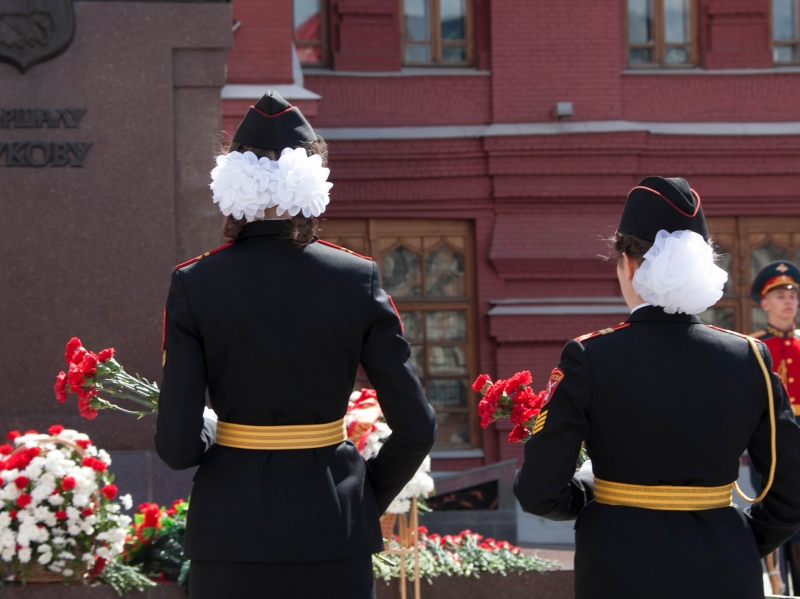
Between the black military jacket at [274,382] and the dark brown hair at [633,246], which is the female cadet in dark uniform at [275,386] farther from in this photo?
the dark brown hair at [633,246]

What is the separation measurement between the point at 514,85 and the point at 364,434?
257 inches

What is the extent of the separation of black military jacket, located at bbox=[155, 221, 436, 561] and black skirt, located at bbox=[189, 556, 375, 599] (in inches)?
1.1

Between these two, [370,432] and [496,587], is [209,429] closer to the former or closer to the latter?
[370,432]

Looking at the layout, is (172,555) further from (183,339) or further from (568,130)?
(568,130)

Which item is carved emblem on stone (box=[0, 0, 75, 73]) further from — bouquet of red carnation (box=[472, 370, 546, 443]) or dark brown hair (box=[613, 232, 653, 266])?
dark brown hair (box=[613, 232, 653, 266])

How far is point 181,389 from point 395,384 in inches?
19.7

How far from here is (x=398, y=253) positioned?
10.3 meters

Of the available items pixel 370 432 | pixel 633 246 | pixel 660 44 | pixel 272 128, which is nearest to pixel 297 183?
pixel 272 128

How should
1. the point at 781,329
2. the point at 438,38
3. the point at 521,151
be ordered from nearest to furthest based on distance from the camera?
1. the point at 781,329
2. the point at 521,151
3. the point at 438,38

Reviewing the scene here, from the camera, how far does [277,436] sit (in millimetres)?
2678

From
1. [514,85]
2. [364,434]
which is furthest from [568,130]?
[364,434]

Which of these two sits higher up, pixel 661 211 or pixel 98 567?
pixel 661 211

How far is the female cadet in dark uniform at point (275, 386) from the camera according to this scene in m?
2.63

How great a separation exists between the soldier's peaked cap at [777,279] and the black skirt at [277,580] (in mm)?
4002
